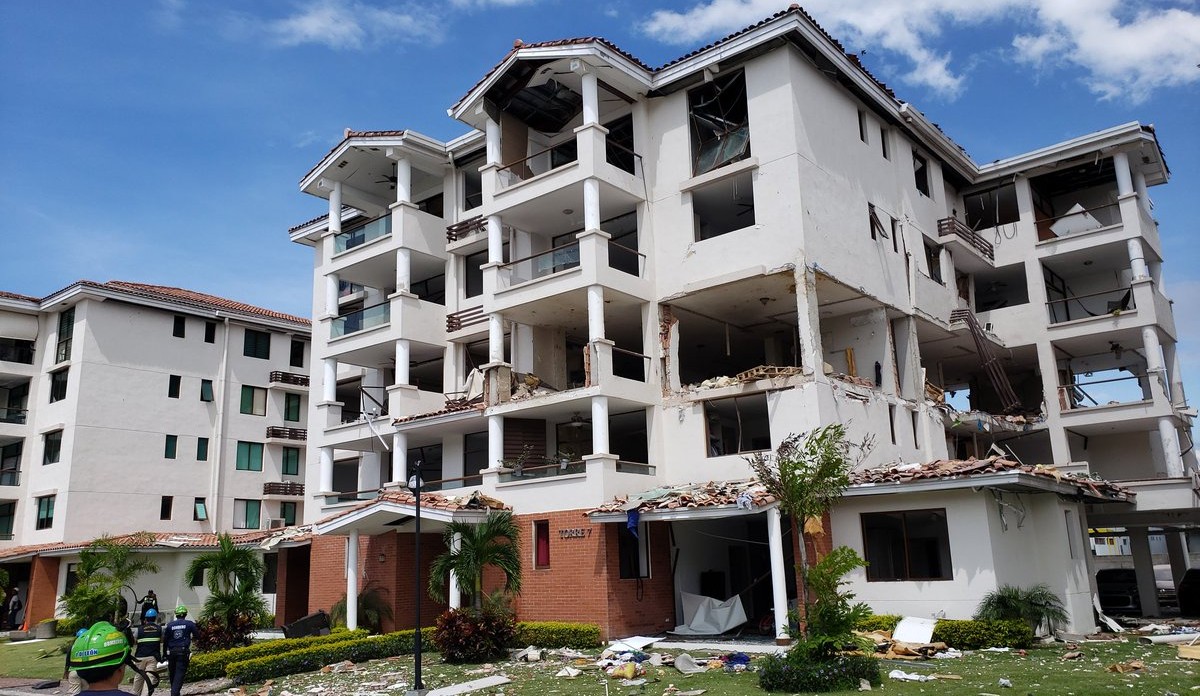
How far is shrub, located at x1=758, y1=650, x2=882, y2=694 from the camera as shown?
639 inches

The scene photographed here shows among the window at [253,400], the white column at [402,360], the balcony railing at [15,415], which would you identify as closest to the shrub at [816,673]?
the white column at [402,360]

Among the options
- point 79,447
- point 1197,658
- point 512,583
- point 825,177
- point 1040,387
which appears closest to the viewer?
point 1197,658

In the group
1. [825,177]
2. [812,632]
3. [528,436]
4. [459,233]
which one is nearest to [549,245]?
[459,233]

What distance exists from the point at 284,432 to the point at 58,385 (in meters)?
10.8

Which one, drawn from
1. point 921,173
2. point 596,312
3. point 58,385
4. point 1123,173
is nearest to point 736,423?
point 596,312

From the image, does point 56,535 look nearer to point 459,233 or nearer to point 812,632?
point 459,233

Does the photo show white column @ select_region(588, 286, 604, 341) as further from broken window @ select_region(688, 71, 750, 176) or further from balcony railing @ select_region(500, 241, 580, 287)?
broken window @ select_region(688, 71, 750, 176)

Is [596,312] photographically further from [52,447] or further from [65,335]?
[65,335]

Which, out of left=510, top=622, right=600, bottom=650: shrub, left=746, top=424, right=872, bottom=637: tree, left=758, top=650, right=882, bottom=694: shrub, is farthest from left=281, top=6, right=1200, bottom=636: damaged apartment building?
left=758, top=650, right=882, bottom=694: shrub

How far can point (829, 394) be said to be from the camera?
89.2 ft

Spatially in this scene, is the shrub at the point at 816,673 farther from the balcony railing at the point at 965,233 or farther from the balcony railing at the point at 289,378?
the balcony railing at the point at 289,378

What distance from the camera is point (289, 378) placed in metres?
51.8

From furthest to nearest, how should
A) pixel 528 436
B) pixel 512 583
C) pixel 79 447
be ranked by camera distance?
pixel 79 447 → pixel 528 436 → pixel 512 583

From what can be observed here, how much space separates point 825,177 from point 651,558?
41.5ft
